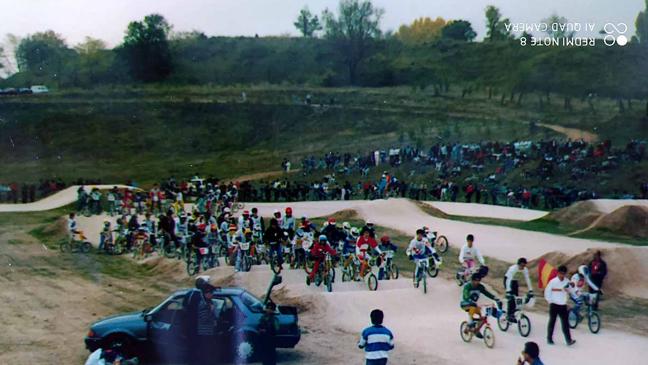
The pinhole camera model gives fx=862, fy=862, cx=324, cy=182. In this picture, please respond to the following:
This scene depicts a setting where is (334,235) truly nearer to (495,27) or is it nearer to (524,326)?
(524,326)

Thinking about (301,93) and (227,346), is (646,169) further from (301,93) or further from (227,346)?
(301,93)

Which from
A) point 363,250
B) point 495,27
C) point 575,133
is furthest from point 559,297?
point 495,27

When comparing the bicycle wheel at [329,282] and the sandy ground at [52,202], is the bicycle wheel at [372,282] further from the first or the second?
the sandy ground at [52,202]

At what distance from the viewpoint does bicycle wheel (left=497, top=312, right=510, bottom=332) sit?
1894 centimetres

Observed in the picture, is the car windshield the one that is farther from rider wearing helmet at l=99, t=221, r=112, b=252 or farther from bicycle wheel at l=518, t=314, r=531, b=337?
rider wearing helmet at l=99, t=221, r=112, b=252

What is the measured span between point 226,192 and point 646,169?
21401 millimetres

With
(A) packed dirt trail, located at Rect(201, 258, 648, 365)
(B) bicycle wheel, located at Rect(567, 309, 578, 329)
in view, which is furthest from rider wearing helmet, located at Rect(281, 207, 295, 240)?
(B) bicycle wheel, located at Rect(567, 309, 578, 329)

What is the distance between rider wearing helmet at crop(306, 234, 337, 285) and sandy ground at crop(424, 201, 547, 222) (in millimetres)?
18209

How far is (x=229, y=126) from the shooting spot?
62.4m

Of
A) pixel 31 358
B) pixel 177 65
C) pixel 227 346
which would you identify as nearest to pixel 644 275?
pixel 227 346

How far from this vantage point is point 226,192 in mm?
41531

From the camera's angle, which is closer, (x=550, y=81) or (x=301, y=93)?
(x=550, y=81)

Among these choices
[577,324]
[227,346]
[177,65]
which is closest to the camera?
[227,346]

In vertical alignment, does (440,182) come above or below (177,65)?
below
